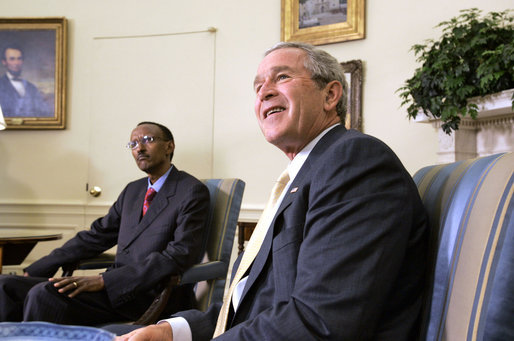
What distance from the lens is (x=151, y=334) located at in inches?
52.2

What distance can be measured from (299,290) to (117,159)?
4.23m

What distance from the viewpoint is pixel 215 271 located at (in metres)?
2.73

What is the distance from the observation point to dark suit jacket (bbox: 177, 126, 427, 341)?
95 cm

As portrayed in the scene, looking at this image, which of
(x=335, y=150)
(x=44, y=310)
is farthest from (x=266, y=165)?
(x=335, y=150)

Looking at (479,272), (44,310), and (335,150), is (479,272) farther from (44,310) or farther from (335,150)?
(44,310)

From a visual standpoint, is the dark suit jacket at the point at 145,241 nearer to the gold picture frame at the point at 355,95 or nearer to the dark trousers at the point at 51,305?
the dark trousers at the point at 51,305

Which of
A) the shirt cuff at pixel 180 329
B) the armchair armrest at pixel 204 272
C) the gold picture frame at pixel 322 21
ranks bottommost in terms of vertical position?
the armchair armrest at pixel 204 272

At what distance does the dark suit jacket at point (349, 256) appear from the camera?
3.13 ft

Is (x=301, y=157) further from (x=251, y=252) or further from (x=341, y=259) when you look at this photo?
(x=341, y=259)

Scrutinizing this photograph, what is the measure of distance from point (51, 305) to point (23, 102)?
3409mm

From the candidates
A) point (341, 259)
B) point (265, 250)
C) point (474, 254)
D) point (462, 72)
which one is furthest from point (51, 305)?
point (462, 72)

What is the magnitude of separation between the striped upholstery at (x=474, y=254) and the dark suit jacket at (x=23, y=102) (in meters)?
4.79

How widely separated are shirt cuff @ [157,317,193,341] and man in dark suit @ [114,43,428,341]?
0.03 m

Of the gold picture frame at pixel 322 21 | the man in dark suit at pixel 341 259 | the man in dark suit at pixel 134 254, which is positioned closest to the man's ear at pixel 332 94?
the man in dark suit at pixel 341 259
